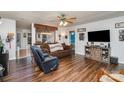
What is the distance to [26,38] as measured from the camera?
1056cm

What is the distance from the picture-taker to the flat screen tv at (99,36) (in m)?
4.92

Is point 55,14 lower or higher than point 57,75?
higher

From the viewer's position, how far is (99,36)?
17.3 ft

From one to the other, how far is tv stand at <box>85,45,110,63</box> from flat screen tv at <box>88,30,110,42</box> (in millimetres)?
487

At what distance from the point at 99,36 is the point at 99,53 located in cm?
90

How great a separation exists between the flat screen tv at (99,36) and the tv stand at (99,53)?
487mm

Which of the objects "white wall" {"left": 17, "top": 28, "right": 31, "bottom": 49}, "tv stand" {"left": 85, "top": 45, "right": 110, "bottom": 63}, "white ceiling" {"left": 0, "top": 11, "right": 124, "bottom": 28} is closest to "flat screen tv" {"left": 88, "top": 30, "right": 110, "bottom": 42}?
"tv stand" {"left": 85, "top": 45, "right": 110, "bottom": 63}

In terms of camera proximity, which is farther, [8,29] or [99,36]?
[99,36]

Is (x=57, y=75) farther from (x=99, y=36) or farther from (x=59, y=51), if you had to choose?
(x=99, y=36)

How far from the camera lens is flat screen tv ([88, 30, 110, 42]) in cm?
492

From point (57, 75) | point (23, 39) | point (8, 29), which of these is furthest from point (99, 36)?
point (23, 39)
